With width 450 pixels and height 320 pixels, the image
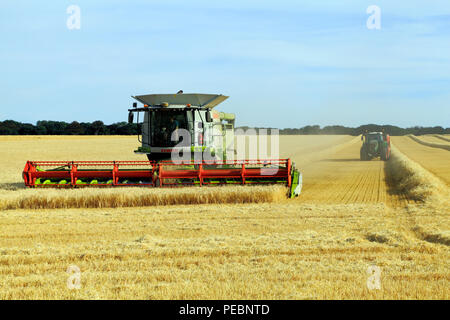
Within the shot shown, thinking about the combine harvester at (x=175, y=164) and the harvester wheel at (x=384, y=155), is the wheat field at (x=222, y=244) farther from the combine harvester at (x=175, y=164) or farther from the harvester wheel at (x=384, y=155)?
the harvester wheel at (x=384, y=155)

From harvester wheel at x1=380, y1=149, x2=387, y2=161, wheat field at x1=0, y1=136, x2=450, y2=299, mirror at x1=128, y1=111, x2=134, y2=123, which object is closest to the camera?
wheat field at x1=0, y1=136, x2=450, y2=299

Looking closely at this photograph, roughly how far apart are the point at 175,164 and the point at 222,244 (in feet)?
18.3

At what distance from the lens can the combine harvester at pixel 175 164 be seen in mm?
12234

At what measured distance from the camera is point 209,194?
11.3 m

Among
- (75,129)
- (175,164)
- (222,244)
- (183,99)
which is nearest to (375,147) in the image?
(183,99)

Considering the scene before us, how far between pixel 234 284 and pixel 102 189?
274 inches

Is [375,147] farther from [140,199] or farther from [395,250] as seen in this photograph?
[395,250]

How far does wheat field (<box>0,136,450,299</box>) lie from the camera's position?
5160 mm

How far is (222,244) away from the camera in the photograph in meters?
7.09

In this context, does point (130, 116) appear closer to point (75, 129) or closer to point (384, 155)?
point (384, 155)

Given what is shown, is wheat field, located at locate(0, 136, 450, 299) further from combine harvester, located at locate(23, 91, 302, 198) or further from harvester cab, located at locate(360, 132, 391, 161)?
harvester cab, located at locate(360, 132, 391, 161)

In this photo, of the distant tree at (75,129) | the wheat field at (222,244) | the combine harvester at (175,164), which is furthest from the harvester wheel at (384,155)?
the distant tree at (75,129)

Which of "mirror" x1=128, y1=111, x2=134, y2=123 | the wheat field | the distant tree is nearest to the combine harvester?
"mirror" x1=128, y1=111, x2=134, y2=123

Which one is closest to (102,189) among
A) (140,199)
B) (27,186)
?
(140,199)
